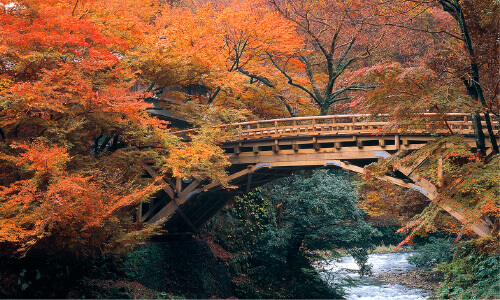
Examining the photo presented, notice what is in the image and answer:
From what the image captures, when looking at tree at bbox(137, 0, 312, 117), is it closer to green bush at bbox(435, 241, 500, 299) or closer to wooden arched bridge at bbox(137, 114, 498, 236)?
wooden arched bridge at bbox(137, 114, 498, 236)

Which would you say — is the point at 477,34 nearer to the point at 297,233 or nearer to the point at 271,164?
the point at 271,164

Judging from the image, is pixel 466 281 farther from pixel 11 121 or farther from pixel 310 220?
pixel 11 121

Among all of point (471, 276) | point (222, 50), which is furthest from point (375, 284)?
point (222, 50)

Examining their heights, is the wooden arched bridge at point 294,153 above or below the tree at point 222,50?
below

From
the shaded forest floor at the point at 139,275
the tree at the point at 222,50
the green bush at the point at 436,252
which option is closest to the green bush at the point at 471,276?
the shaded forest floor at the point at 139,275

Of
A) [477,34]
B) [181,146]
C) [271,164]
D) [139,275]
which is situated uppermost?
[477,34]

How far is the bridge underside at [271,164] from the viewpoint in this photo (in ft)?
59.2

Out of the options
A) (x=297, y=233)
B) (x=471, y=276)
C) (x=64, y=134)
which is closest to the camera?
(x=471, y=276)

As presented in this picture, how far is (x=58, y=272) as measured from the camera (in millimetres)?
15117

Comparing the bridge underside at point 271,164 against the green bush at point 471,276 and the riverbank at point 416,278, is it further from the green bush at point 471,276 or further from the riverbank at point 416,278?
the riverbank at point 416,278

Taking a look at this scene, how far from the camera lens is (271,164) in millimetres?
20156

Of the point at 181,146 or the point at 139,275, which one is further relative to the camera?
the point at 139,275

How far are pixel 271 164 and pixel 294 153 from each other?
110cm

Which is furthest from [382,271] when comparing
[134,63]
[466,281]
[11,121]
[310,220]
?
[11,121]
